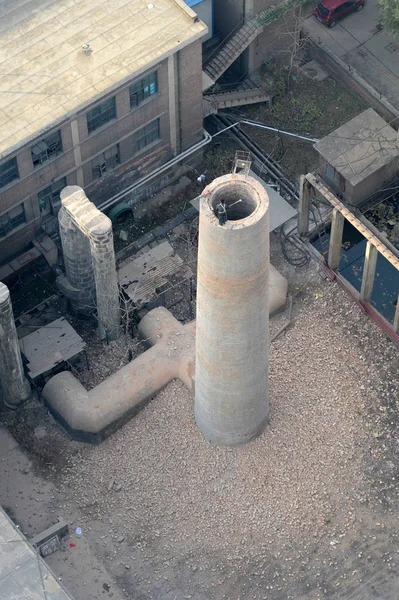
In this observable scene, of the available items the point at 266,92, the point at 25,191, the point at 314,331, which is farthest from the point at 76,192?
the point at 266,92

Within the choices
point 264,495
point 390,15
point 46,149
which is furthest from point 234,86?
point 264,495

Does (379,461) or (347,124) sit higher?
(347,124)

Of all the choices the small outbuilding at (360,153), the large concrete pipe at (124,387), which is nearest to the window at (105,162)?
the large concrete pipe at (124,387)

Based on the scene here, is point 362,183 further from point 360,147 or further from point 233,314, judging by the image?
point 233,314

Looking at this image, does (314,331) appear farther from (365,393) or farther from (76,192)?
(76,192)

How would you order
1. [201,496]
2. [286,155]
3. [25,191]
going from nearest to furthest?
1. [201,496]
2. [25,191]
3. [286,155]
